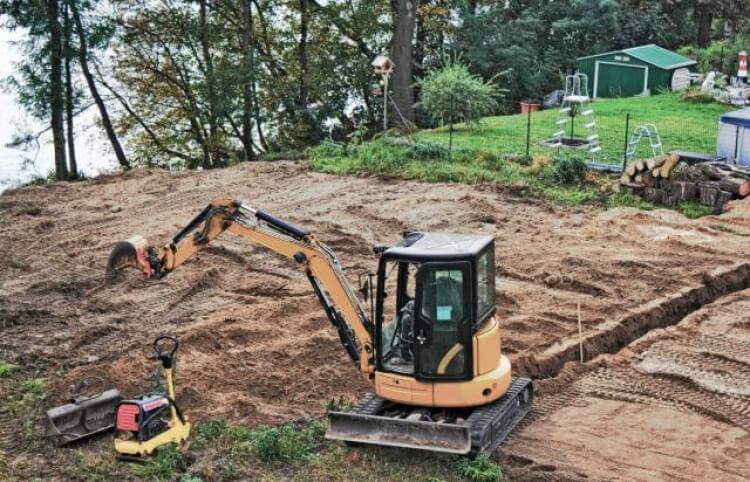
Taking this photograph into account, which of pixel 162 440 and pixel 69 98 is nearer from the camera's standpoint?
pixel 162 440

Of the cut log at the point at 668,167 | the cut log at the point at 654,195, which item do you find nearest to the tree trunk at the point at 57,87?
the cut log at the point at 654,195

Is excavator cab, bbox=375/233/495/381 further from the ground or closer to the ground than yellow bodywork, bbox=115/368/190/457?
further from the ground

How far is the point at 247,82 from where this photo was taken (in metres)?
29.1

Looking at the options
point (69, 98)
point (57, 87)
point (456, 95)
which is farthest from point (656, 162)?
point (69, 98)

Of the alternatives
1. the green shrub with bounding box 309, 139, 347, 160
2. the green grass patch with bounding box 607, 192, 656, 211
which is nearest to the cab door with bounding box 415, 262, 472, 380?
the green grass patch with bounding box 607, 192, 656, 211

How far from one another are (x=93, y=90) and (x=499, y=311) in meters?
18.0

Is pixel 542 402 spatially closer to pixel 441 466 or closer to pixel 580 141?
pixel 441 466

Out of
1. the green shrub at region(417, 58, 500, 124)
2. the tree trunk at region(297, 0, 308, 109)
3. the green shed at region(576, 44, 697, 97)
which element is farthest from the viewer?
the green shed at region(576, 44, 697, 97)

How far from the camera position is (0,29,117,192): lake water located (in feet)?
92.2

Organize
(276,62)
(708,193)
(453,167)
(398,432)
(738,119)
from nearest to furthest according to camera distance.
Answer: (398,432) < (708,193) < (738,119) < (453,167) < (276,62)

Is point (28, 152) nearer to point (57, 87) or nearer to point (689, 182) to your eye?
point (57, 87)

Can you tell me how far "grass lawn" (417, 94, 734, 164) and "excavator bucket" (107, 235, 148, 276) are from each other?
1393 cm

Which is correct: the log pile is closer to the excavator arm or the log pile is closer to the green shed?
the excavator arm

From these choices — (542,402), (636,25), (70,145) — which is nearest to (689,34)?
(636,25)
